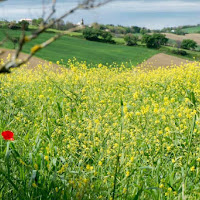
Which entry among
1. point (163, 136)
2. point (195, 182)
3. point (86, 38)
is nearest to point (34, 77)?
point (163, 136)

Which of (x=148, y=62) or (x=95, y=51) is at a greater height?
(x=95, y=51)

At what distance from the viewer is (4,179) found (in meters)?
3.22

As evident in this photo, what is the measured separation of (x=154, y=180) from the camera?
3439 millimetres

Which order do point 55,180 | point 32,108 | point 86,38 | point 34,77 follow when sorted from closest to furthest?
point 55,180
point 32,108
point 34,77
point 86,38

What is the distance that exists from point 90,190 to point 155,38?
46793 mm

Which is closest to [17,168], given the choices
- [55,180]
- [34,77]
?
[55,180]

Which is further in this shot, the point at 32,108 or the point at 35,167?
the point at 32,108

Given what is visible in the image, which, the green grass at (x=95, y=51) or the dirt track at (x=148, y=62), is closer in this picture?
the dirt track at (x=148, y=62)

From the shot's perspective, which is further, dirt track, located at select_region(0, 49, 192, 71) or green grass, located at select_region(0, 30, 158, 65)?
green grass, located at select_region(0, 30, 158, 65)

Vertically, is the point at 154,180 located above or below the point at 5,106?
below

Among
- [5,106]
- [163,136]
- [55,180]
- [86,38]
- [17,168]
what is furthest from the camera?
[86,38]

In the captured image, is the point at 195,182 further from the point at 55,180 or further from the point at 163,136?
the point at 55,180

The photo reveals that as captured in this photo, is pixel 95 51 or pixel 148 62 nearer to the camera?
pixel 148 62

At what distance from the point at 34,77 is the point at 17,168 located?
5847 mm
